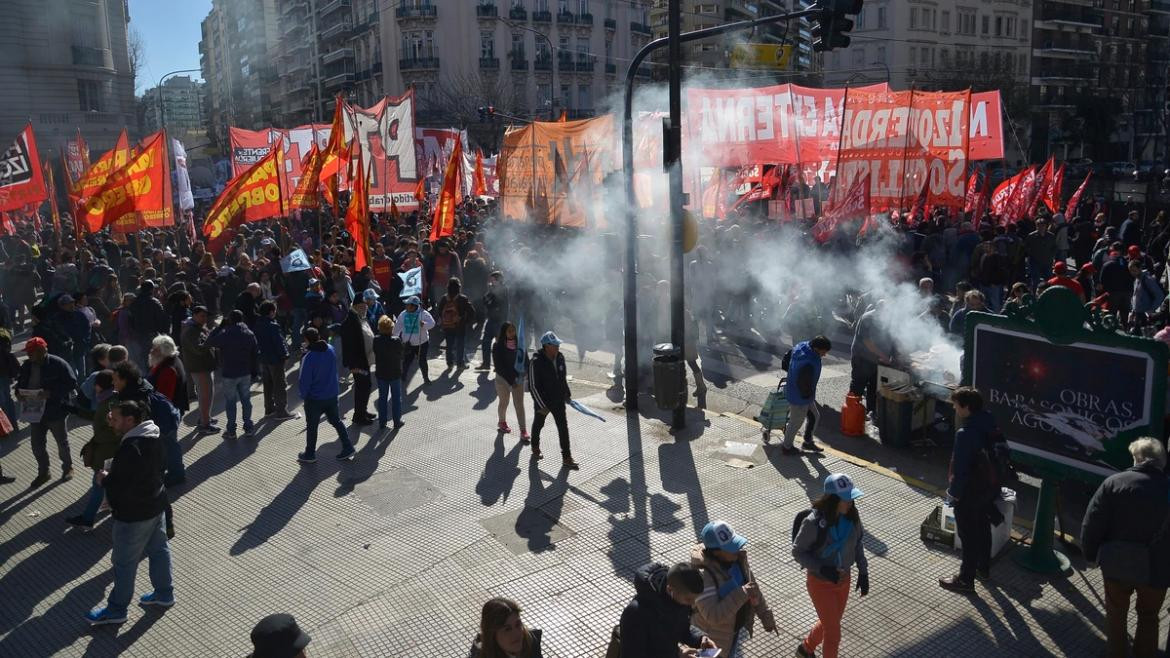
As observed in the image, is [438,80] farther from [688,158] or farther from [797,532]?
[797,532]

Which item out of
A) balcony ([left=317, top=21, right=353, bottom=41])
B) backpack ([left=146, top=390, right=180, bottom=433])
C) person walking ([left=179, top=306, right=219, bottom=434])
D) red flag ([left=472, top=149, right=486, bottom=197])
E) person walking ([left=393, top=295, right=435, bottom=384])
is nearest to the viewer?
backpack ([left=146, top=390, right=180, bottom=433])

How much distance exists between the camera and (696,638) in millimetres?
3865

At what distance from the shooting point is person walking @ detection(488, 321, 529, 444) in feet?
30.0

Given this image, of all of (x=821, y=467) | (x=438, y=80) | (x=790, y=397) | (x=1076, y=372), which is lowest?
(x=821, y=467)

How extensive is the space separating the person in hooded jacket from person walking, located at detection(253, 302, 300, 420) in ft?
23.6

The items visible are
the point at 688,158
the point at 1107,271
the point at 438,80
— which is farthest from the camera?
the point at 438,80

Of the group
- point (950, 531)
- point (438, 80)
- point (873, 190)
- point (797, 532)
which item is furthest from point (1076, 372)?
point (438, 80)

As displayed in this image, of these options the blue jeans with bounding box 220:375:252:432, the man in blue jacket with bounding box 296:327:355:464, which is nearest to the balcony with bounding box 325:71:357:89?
the blue jeans with bounding box 220:375:252:432

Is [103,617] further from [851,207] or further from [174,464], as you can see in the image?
[851,207]

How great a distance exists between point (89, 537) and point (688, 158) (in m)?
11.8

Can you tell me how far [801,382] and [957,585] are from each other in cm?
284

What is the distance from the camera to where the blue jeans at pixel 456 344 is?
493 inches

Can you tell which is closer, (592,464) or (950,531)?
(950,531)

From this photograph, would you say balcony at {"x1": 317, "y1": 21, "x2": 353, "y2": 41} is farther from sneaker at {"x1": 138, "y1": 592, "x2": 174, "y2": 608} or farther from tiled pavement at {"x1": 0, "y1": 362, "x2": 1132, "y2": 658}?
sneaker at {"x1": 138, "y1": 592, "x2": 174, "y2": 608}
